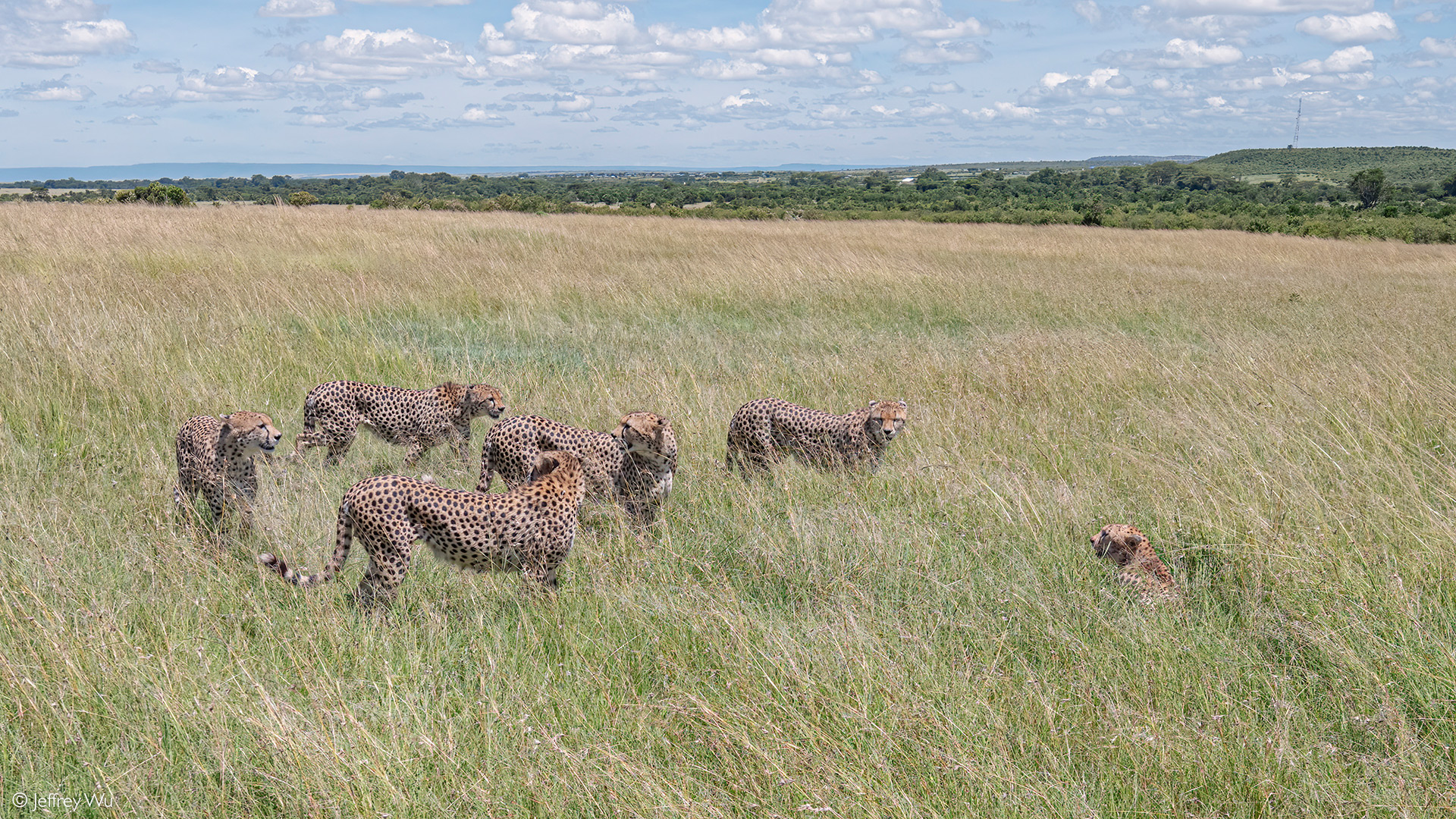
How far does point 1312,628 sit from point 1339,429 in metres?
2.95

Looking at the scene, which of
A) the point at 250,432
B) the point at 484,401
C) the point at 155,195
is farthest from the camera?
the point at 155,195

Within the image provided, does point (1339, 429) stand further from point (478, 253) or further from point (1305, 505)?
point (478, 253)

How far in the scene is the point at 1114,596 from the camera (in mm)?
3293

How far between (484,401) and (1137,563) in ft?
11.3

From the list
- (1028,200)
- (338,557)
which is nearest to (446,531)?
(338,557)

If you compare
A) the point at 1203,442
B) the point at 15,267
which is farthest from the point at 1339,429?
the point at 15,267

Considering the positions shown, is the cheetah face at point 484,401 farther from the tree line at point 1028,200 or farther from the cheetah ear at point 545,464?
the tree line at point 1028,200

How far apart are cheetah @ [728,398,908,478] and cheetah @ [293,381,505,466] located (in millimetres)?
1415

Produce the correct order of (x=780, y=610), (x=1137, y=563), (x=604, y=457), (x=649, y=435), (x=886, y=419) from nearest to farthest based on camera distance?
(x=780, y=610), (x=1137, y=563), (x=649, y=435), (x=604, y=457), (x=886, y=419)

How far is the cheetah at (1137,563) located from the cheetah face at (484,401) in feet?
10.5

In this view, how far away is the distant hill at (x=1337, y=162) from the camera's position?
9419 cm

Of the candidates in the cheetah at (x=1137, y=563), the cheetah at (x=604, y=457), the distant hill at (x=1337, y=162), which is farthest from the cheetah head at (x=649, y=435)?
the distant hill at (x=1337, y=162)

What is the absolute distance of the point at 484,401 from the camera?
→ 5398mm

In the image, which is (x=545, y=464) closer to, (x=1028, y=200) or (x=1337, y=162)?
(x=1028, y=200)
